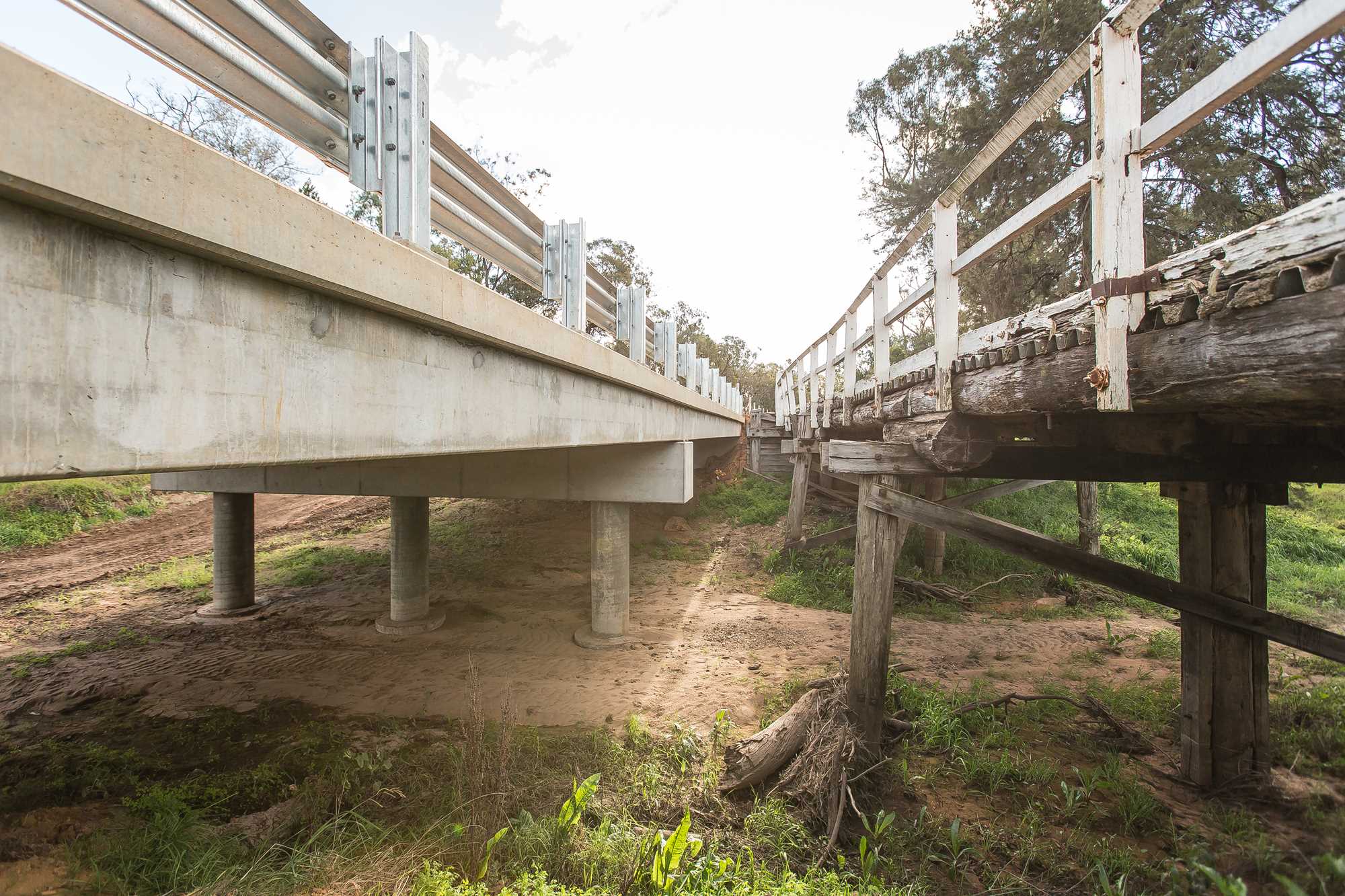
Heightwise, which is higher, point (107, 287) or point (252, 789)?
point (107, 287)

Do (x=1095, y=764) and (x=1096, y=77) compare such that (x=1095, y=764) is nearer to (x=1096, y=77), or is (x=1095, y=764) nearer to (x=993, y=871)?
(x=993, y=871)

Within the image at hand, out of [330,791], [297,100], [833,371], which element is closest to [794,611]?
[833,371]

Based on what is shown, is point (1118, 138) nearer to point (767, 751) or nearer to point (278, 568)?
point (767, 751)

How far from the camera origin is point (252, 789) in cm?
420

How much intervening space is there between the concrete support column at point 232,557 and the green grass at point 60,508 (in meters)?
7.92

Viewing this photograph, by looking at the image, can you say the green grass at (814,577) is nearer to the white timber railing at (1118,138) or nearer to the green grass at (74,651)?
the white timber railing at (1118,138)

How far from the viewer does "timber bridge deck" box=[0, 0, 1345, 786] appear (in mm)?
1500

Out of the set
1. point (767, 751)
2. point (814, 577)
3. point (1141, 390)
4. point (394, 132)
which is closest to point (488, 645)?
point (767, 751)

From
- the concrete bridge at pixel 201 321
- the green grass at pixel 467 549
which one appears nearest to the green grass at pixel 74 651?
the green grass at pixel 467 549

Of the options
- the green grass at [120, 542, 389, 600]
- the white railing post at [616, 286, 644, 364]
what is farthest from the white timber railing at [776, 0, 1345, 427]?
the green grass at [120, 542, 389, 600]

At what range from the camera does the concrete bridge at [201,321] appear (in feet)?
4.57

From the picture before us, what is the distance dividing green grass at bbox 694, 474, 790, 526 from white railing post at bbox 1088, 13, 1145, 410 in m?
13.1

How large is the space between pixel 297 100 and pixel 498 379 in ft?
5.49

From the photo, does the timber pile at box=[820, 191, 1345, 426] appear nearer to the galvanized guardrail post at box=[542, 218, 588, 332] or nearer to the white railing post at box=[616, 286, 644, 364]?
the galvanized guardrail post at box=[542, 218, 588, 332]
